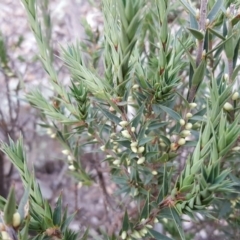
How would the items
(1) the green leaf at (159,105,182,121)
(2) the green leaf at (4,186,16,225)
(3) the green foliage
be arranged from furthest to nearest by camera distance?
(1) the green leaf at (159,105,182,121) → (3) the green foliage → (2) the green leaf at (4,186,16,225)

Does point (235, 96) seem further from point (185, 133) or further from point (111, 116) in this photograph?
point (111, 116)

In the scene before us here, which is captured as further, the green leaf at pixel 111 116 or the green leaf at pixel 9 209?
the green leaf at pixel 111 116

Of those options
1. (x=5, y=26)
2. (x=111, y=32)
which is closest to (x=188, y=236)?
(x=111, y=32)

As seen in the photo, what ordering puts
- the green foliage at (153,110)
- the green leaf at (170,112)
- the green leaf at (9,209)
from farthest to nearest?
1. the green leaf at (170,112)
2. the green foliage at (153,110)
3. the green leaf at (9,209)

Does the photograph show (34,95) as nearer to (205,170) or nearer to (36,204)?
(36,204)

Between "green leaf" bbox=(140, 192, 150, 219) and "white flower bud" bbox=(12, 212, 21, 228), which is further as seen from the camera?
"green leaf" bbox=(140, 192, 150, 219)

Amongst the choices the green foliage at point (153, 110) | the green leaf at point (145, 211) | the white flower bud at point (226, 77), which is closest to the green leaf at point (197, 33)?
the green foliage at point (153, 110)

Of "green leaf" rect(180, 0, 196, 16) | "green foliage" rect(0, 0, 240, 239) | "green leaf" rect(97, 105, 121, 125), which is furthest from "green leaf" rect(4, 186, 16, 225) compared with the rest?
"green leaf" rect(180, 0, 196, 16)

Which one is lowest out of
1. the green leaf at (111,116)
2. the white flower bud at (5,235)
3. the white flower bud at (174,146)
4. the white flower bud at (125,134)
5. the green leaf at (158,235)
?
the green leaf at (158,235)

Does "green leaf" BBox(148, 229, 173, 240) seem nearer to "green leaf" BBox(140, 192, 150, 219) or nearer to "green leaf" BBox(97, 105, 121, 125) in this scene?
"green leaf" BBox(140, 192, 150, 219)

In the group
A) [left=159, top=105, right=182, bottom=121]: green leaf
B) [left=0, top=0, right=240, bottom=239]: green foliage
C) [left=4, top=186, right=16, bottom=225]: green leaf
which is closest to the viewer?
[left=4, top=186, right=16, bottom=225]: green leaf

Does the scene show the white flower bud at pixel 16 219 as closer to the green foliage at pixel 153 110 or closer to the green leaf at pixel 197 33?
the green foliage at pixel 153 110

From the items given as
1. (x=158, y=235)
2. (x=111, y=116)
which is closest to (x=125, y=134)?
(x=111, y=116)
